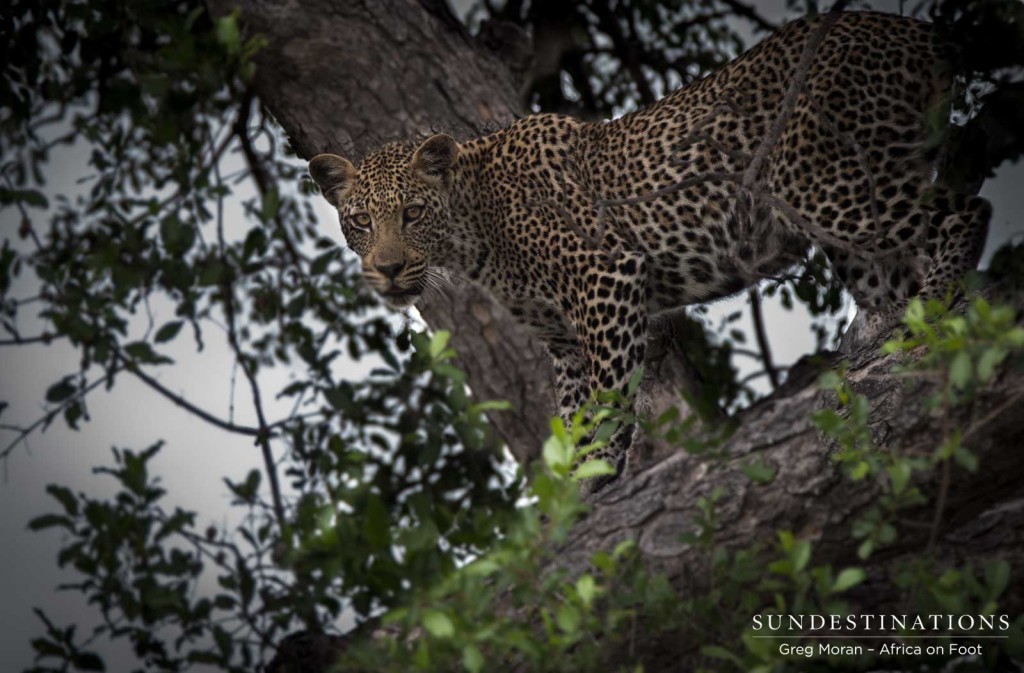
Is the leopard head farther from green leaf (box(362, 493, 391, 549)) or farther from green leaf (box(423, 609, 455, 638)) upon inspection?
green leaf (box(423, 609, 455, 638))

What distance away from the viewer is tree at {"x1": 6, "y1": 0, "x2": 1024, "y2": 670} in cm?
364

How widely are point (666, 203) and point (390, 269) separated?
1.37m

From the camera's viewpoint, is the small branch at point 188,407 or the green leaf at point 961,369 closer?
the green leaf at point 961,369

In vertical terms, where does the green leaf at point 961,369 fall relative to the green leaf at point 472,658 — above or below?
above

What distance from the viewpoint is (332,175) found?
22.4ft

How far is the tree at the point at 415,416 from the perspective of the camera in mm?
3645

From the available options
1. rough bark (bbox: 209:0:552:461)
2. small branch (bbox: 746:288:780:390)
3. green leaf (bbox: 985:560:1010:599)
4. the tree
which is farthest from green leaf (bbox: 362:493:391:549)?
small branch (bbox: 746:288:780:390)

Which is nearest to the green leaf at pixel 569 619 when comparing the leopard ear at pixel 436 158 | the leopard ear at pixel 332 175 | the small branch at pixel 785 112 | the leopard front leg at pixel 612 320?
the small branch at pixel 785 112

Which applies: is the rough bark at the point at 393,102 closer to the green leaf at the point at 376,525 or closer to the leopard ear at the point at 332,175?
the leopard ear at the point at 332,175

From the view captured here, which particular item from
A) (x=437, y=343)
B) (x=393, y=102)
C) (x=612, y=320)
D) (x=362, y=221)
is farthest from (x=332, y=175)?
(x=437, y=343)

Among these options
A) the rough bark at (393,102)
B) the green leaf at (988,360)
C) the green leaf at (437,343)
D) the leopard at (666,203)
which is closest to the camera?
the green leaf at (988,360)

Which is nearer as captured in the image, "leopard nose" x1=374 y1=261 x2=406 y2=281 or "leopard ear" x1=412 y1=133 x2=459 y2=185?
"leopard nose" x1=374 y1=261 x2=406 y2=281

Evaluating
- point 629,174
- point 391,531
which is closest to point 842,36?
point 629,174

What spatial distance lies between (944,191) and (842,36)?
4.54 ft
